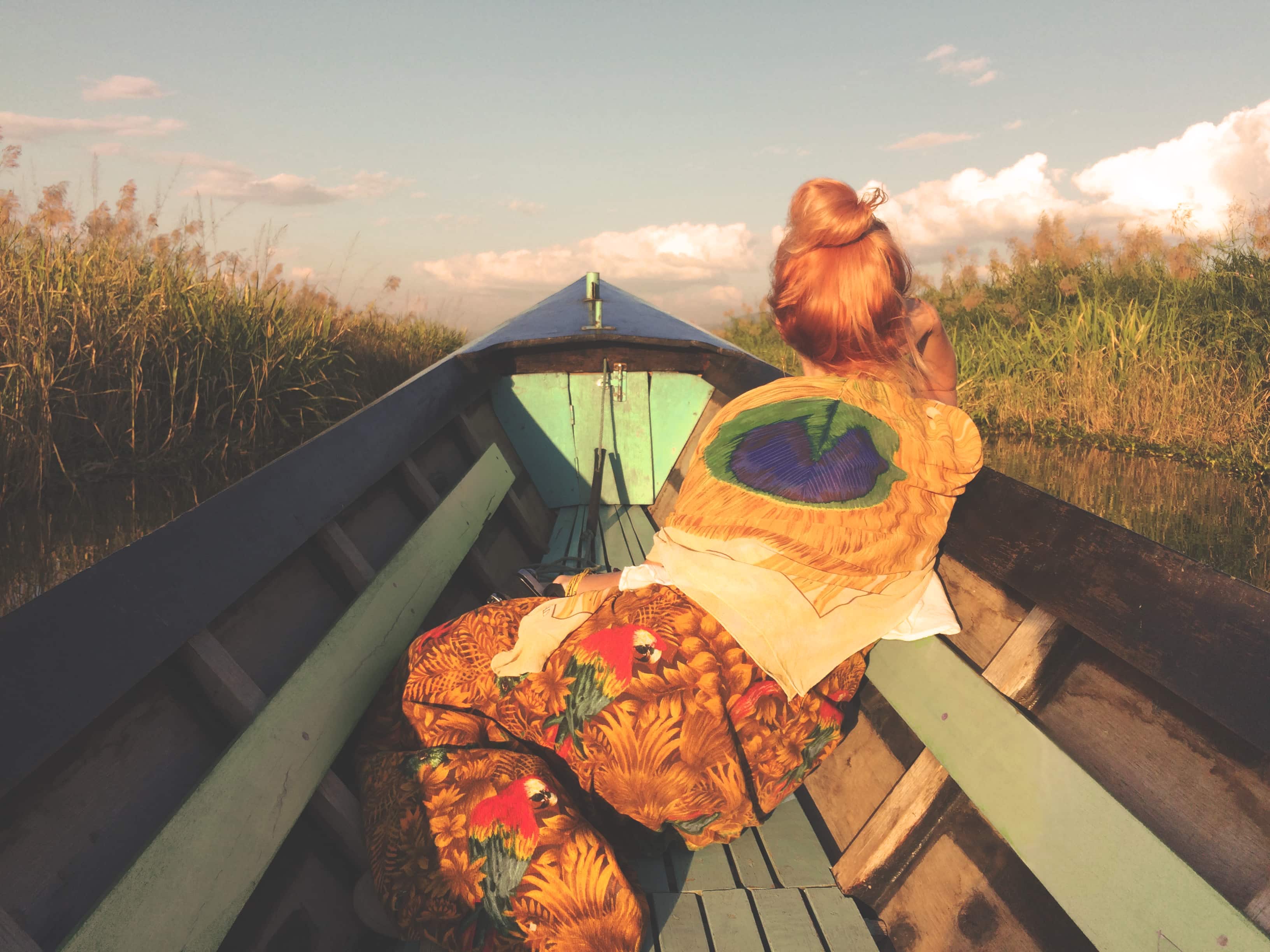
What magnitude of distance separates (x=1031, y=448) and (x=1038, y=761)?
22.1 feet

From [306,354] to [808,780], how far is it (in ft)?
16.7

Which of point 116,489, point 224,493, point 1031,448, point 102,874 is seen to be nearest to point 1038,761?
point 102,874

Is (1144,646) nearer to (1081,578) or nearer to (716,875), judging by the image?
(1081,578)

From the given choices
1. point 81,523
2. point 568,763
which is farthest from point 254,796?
point 81,523

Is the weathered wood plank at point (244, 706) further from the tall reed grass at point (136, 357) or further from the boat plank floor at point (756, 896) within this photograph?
the tall reed grass at point (136, 357)

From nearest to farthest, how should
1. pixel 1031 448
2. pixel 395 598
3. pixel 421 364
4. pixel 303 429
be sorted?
pixel 395 598
pixel 303 429
pixel 1031 448
pixel 421 364

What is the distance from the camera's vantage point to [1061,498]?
231 centimetres

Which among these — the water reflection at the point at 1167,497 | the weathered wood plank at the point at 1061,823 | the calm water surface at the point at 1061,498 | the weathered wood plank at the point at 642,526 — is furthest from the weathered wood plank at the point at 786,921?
the water reflection at the point at 1167,497

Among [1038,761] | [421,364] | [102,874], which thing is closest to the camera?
[102,874]

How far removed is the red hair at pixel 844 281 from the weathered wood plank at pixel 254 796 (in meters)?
1.04

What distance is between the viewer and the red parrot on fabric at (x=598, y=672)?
4.43ft

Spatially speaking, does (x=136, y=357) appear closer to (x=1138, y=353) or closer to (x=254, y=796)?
(x=254, y=796)

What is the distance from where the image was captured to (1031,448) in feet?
23.7

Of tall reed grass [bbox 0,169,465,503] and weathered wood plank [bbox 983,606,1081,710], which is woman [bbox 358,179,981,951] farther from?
tall reed grass [bbox 0,169,465,503]
